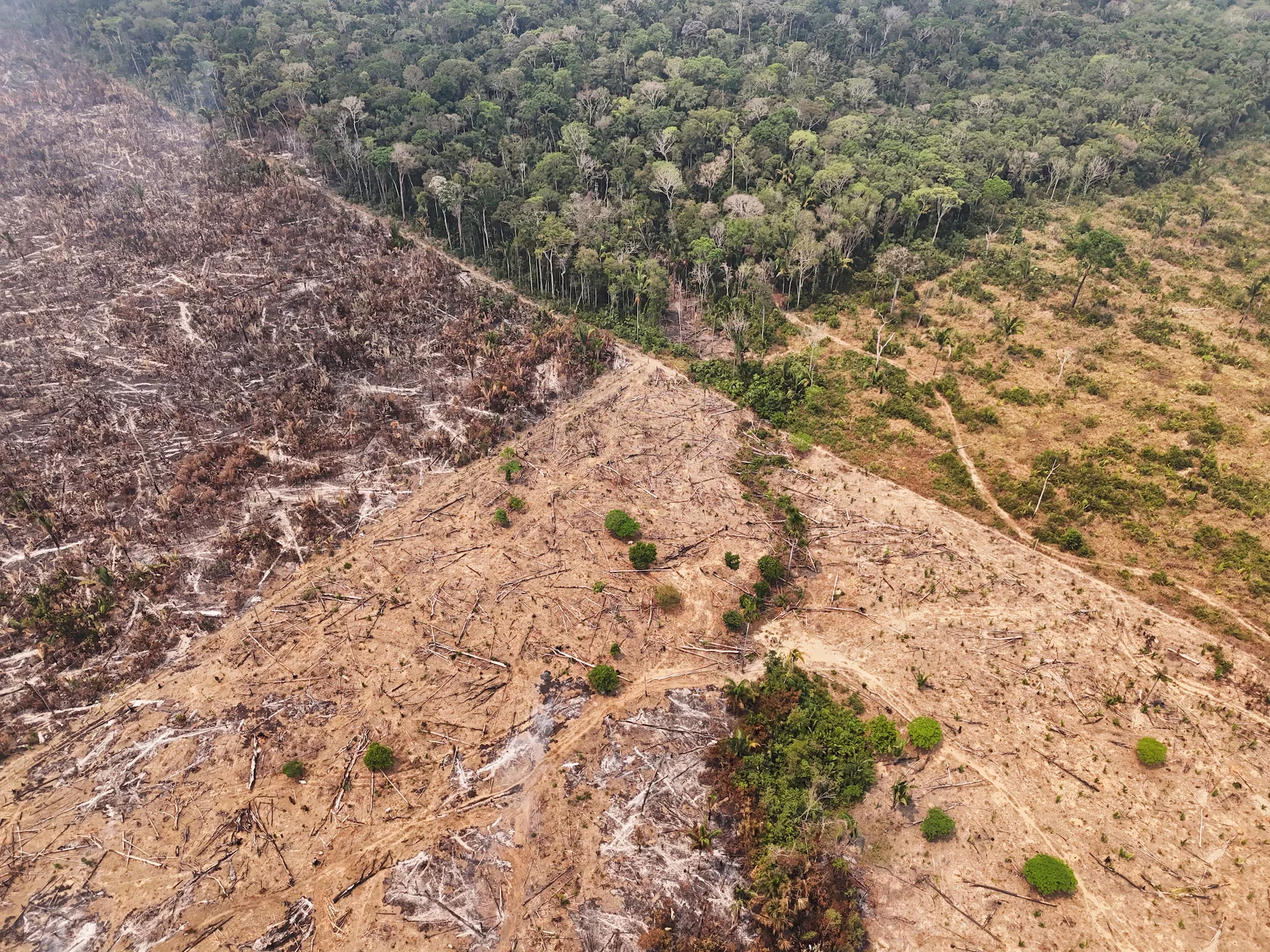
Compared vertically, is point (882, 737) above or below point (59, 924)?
above

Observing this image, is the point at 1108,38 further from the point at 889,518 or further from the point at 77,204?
the point at 77,204

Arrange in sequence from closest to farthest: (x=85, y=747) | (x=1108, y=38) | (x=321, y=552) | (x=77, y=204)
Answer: (x=85, y=747) < (x=321, y=552) < (x=77, y=204) < (x=1108, y=38)

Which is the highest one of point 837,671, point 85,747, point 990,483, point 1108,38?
point 1108,38

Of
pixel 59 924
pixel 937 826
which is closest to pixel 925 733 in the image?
pixel 937 826

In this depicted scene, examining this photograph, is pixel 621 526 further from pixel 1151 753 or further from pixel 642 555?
pixel 1151 753

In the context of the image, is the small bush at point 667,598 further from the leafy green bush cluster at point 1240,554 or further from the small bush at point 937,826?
the leafy green bush cluster at point 1240,554

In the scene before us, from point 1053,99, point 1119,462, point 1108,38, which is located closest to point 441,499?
point 1119,462
